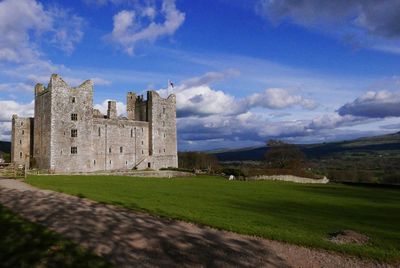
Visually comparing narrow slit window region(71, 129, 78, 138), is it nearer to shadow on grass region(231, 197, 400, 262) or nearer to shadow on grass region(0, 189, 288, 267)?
shadow on grass region(231, 197, 400, 262)

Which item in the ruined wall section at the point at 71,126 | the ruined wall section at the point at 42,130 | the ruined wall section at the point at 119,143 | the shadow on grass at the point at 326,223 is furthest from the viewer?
the ruined wall section at the point at 119,143

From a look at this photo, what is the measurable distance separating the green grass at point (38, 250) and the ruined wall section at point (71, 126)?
138 ft

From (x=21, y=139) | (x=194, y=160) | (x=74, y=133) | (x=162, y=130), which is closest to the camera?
(x=74, y=133)

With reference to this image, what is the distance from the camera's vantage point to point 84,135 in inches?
2258

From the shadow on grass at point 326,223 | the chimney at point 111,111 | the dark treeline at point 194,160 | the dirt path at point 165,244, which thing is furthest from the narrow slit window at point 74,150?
the dark treeline at point 194,160

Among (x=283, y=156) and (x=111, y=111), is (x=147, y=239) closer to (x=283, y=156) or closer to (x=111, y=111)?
(x=111, y=111)

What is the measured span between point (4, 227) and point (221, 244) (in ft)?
26.0

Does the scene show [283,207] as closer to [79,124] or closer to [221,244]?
[221,244]

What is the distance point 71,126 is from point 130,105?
19006mm

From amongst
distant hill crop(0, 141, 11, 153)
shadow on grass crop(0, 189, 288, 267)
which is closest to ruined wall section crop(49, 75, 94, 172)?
shadow on grass crop(0, 189, 288, 267)

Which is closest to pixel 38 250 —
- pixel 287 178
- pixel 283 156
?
pixel 287 178

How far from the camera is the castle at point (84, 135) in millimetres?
55062

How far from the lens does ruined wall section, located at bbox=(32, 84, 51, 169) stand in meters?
55.0

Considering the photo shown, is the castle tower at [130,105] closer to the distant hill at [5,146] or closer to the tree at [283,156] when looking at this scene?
the tree at [283,156]
